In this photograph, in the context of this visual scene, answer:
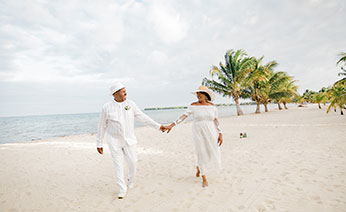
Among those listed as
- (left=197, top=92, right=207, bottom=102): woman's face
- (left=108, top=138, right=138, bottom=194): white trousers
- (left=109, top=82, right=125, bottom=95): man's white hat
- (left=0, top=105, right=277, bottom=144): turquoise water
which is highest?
(left=109, top=82, right=125, bottom=95): man's white hat

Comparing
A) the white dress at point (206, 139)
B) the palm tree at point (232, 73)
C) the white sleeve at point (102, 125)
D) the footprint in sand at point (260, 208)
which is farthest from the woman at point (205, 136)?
the palm tree at point (232, 73)

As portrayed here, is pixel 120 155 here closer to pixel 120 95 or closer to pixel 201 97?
pixel 120 95

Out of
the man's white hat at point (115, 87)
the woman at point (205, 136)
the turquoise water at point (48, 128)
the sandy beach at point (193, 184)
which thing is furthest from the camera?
the turquoise water at point (48, 128)

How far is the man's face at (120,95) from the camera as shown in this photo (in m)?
3.21

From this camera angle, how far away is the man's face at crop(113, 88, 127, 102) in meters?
3.21

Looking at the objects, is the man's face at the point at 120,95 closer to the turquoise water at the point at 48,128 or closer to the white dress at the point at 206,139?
the white dress at the point at 206,139

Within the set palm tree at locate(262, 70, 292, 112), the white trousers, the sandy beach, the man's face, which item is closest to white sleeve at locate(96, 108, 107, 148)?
the white trousers

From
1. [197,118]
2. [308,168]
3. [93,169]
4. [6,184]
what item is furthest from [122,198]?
[308,168]

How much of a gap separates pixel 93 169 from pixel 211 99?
4.03 meters

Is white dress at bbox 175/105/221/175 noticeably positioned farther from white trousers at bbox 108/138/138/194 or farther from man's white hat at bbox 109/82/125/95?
man's white hat at bbox 109/82/125/95

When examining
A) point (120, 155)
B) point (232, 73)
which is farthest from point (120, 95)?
point (232, 73)

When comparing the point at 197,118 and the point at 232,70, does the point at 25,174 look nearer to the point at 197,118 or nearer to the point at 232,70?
the point at 197,118

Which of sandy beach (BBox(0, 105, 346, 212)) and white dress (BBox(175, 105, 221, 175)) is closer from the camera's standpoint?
sandy beach (BBox(0, 105, 346, 212))

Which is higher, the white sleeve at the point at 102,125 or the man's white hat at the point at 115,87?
the man's white hat at the point at 115,87
